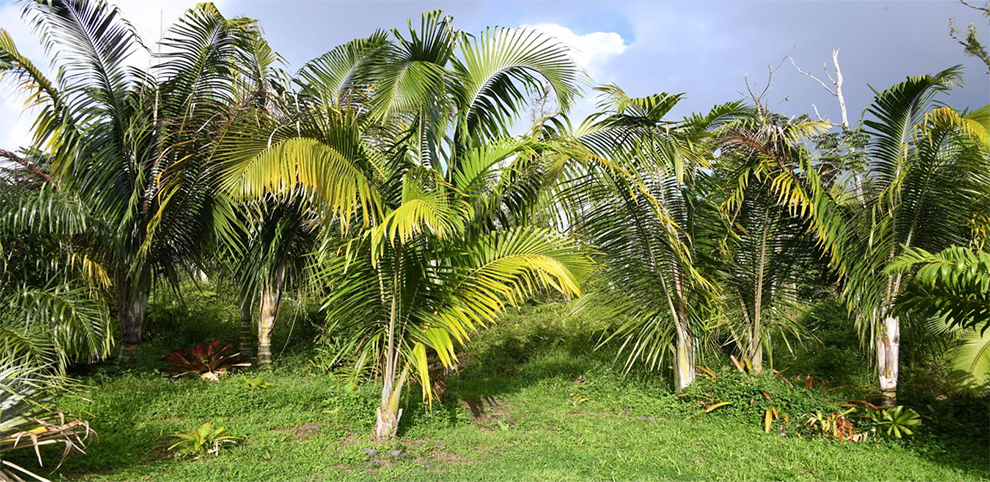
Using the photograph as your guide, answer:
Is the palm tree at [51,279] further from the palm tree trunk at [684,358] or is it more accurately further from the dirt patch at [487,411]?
the palm tree trunk at [684,358]

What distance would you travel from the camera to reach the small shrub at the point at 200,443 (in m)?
5.01

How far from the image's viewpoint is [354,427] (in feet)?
20.2

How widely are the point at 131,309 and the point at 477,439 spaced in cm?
483

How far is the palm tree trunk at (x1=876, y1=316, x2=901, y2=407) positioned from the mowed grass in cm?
46

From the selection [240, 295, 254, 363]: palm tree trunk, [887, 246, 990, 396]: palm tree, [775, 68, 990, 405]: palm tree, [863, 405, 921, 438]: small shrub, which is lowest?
[863, 405, 921, 438]: small shrub

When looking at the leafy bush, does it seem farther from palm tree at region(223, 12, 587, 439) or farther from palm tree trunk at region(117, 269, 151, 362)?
palm tree trunk at region(117, 269, 151, 362)

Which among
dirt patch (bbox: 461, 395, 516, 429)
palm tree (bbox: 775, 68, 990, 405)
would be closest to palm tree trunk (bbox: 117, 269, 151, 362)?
dirt patch (bbox: 461, 395, 516, 429)

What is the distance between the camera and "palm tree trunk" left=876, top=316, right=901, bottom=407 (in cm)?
638

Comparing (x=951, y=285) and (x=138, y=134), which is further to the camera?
(x=138, y=134)

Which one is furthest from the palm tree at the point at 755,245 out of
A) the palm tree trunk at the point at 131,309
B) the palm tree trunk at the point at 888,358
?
the palm tree trunk at the point at 131,309

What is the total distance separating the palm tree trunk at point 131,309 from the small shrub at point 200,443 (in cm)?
339

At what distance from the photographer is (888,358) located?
642cm

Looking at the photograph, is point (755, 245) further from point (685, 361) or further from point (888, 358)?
point (888, 358)

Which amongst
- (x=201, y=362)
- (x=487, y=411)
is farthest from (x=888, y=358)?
(x=201, y=362)
